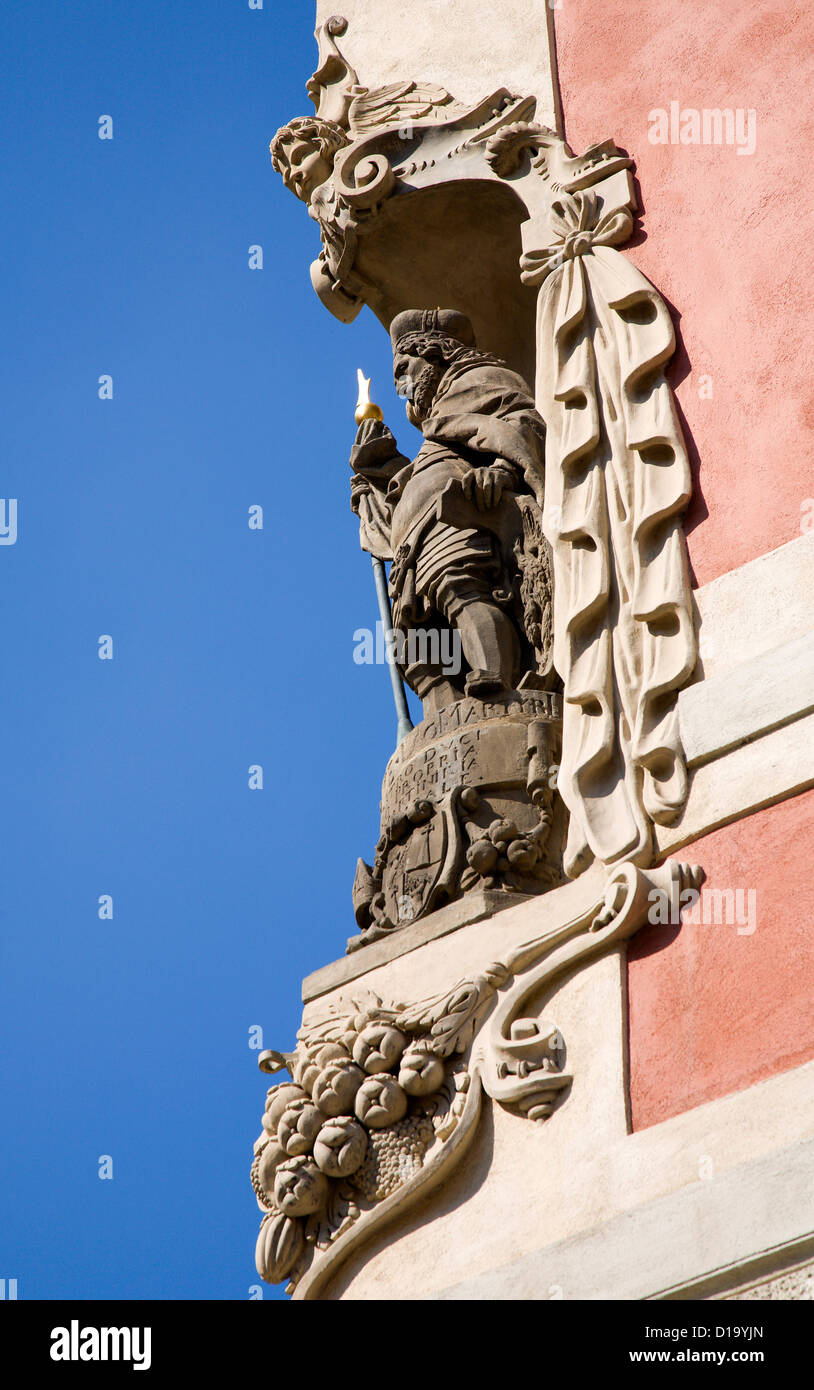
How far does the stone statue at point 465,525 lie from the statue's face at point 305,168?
95 centimetres

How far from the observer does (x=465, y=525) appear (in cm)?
880

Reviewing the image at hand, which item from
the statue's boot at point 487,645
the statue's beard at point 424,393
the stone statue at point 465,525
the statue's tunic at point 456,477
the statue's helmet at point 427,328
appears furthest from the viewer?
the statue's helmet at point 427,328

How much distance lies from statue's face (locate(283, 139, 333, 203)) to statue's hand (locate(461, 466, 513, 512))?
1806 mm

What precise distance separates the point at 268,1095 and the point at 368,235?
3.78 metres

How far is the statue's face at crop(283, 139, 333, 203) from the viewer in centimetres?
990

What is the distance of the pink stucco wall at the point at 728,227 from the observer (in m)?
7.78

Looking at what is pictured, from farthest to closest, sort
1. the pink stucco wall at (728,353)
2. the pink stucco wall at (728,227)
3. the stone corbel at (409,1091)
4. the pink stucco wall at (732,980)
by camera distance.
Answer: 1. the pink stucco wall at (728,227)
2. the stone corbel at (409,1091)
3. the pink stucco wall at (728,353)
4. the pink stucco wall at (732,980)

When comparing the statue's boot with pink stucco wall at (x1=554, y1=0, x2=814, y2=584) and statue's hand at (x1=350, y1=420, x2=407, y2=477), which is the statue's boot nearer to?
pink stucco wall at (x1=554, y1=0, x2=814, y2=584)

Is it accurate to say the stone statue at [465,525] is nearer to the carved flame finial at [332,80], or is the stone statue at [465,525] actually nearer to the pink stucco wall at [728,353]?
the pink stucco wall at [728,353]

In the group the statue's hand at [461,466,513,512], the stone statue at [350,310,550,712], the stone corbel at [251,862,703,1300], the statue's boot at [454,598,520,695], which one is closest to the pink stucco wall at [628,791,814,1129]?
the stone corbel at [251,862,703,1300]

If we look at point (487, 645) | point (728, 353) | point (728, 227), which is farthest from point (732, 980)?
point (728, 227)

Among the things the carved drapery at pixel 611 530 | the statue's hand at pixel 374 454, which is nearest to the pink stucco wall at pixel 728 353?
the carved drapery at pixel 611 530
